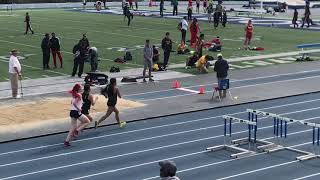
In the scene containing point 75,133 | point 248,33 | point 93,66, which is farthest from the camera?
point 248,33

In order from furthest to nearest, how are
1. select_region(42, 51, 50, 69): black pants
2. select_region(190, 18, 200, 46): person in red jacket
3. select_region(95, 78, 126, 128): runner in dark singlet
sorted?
1. select_region(190, 18, 200, 46): person in red jacket
2. select_region(42, 51, 50, 69): black pants
3. select_region(95, 78, 126, 128): runner in dark singlet

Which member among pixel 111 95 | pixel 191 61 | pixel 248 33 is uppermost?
pixel 248 33

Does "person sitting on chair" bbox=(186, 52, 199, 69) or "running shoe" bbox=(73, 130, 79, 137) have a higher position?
"person sitting on chair" bbox=(186, 52, 199, 69)

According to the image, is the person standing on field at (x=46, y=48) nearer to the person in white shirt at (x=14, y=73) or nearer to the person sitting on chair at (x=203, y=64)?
the person in white shirt at (x=14, y=73)

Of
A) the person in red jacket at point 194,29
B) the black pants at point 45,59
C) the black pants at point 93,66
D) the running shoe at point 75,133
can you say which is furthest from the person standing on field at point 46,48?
the running shoe at point 75,133

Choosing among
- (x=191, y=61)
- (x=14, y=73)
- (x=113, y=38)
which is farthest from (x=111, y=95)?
(x=113, y=38)

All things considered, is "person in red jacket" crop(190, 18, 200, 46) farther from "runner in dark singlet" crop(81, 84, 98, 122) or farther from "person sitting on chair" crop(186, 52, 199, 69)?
"runner in dark singlet" crop(81, 84, 98, 122)

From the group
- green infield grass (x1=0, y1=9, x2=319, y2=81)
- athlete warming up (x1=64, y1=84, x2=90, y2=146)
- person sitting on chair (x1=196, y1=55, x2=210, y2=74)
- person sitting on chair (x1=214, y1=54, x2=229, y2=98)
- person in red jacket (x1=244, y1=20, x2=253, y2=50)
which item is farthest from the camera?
person in red jacket (x1=244, y1=20, x2=253, y2=50)

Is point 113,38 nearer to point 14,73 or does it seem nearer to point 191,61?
point 191,61

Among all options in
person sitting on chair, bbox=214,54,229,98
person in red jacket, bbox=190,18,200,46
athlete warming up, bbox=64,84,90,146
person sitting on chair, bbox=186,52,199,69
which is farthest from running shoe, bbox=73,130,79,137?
person in red jacket, bbox=190,18,200,46

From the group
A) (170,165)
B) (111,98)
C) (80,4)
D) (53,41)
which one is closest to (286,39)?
(53,41)

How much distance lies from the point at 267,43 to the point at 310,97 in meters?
16.0

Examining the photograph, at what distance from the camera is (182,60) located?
1177 inches

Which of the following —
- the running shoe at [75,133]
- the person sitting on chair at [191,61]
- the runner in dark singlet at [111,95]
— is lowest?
the running shoe at [75,133]
